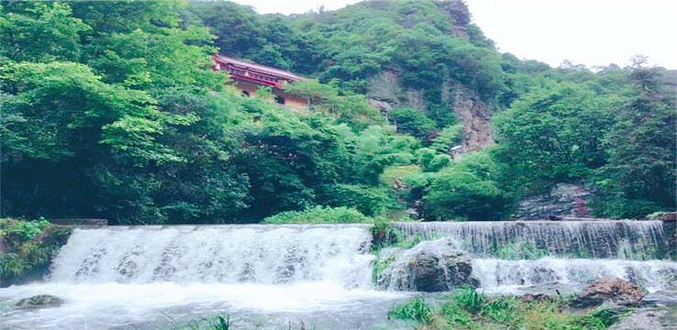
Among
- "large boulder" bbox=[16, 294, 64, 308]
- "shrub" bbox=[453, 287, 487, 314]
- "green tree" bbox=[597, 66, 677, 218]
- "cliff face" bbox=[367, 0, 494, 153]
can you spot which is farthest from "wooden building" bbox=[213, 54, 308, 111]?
"shrub" bbox=[453, 287, 487, 314]

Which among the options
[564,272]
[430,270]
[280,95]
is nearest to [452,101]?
[280,95]

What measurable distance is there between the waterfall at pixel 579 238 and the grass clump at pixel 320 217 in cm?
563

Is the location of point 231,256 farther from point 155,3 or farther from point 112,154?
point 155,3

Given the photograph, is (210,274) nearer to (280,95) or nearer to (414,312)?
(414,312)

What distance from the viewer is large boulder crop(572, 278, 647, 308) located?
6.45m

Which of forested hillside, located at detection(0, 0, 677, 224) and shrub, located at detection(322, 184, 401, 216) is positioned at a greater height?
forested hillside, located at detection(0, 0, 677, 224)

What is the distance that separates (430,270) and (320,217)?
24.9 feet

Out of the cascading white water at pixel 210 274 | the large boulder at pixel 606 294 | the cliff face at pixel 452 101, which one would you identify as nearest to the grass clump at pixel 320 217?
the cascading white water at pixel 210 274

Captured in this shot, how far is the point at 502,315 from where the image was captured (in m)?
6.33

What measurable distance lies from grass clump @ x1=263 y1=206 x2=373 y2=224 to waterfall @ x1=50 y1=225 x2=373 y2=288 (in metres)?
4.44

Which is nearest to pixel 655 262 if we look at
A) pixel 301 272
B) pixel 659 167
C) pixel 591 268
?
pixel 591 268

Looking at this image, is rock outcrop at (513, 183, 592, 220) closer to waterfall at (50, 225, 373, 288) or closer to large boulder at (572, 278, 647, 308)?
waterfall at (50, 225, 373, 288)

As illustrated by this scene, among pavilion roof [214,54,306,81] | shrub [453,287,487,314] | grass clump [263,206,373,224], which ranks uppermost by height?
pavilion roof [214,54,306,81]

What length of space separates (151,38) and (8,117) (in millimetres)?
5682
